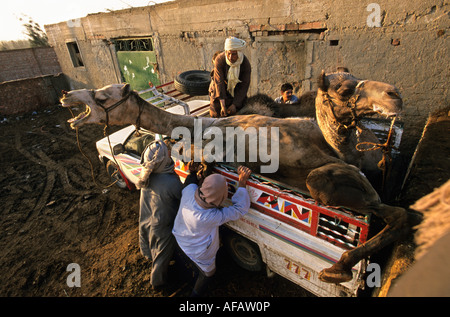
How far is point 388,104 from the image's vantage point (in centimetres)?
213

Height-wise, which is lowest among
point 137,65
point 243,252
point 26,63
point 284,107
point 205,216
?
point 243,252

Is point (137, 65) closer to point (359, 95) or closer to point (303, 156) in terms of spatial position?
point (303, 156)

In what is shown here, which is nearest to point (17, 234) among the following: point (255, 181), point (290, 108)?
point (255, 181)

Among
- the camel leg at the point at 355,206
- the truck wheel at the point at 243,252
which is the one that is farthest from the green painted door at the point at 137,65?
the camel leg at the point at 355,206

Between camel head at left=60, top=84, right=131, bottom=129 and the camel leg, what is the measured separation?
8.83 feet

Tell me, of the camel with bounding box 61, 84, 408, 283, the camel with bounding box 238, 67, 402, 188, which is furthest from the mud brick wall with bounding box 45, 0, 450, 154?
the camel with bounding box 61, 84, 408, 283

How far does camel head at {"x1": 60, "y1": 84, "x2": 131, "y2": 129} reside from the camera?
10.1 feet

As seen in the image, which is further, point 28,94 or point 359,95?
point 28,94

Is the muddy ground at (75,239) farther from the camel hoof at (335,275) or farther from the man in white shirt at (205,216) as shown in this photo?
the camel hoof at (335,275)

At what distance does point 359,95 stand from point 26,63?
2416 centimetres

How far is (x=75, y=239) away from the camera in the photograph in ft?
15.3

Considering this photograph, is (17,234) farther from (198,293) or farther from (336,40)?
(336,40)

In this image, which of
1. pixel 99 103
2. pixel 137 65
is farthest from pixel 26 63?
pixel 99 103
